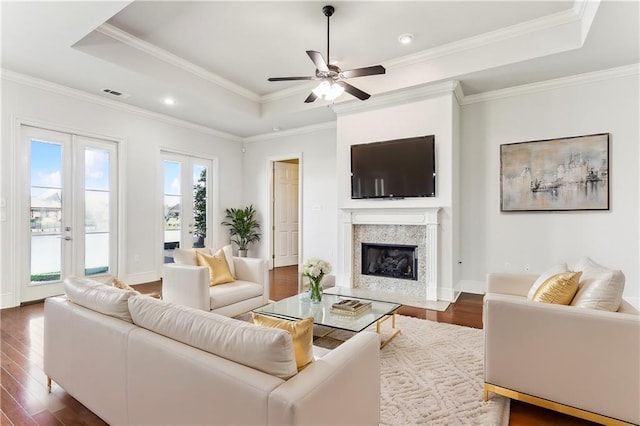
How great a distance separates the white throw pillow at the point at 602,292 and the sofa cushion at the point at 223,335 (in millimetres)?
1776

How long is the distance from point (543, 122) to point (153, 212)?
6110 mm

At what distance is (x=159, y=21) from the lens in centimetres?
359

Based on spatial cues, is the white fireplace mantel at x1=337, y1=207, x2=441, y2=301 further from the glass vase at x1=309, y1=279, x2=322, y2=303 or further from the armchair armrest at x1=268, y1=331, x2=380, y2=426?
the armchair armrest at x1=268, y1=331, x2=380, y2=426

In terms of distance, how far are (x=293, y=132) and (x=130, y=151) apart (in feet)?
9.63

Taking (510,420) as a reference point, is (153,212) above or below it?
above

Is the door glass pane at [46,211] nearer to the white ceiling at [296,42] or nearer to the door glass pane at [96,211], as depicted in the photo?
the door glass pane at [96,211]

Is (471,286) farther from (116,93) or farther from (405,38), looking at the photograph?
(116,93)

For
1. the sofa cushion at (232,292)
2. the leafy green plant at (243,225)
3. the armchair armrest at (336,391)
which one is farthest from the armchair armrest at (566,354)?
the leafy green plant at (243,225)

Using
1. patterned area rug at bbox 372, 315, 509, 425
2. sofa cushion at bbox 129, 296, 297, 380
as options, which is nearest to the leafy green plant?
patterned area rug at bbox 372, 315, 509, 425

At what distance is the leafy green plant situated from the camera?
7.03 metres

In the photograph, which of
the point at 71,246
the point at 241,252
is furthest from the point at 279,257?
the point at 71,246

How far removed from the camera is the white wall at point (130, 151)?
4.18 m

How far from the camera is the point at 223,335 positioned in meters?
1.33

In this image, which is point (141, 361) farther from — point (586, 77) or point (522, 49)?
point (586, 77)
